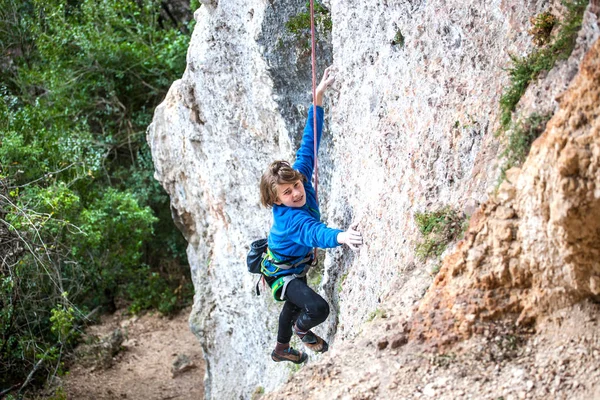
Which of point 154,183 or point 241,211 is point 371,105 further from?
point 154,183

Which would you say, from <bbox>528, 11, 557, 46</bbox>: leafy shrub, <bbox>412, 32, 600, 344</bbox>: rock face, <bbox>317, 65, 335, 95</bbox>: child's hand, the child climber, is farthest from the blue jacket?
<bbox>528, 11, 557, 46</bbox>: leafy shrub

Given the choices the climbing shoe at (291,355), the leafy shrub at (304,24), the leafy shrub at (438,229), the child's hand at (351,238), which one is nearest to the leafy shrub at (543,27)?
A: the leafy shrub at (438,229)

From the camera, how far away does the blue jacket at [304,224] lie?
4.66 metres

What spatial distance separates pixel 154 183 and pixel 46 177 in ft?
13.9

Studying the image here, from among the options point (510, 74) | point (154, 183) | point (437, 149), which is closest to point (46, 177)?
point (154, 183)

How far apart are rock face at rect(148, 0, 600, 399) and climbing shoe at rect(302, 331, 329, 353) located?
12 cm

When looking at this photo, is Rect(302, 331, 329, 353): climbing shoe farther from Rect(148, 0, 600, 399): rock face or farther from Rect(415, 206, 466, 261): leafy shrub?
Rect(415, 206, 466, 261): leafy shrub

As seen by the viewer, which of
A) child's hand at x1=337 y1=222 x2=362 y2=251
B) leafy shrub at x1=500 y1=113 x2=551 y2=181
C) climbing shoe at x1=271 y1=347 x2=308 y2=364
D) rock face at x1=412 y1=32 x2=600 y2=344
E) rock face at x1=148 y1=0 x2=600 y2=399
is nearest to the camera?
rock face at x1=412 y1=32 x2=600 y2=344

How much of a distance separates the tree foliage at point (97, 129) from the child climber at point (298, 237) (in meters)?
5.46

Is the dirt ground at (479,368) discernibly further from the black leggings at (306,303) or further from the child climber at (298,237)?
the black leggings at (306,303)

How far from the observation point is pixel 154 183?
13.4 m

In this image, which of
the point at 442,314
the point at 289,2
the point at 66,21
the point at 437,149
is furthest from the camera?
the point at 66,21

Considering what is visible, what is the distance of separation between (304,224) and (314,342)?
1.15m

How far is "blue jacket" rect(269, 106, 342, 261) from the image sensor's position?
466 cm
